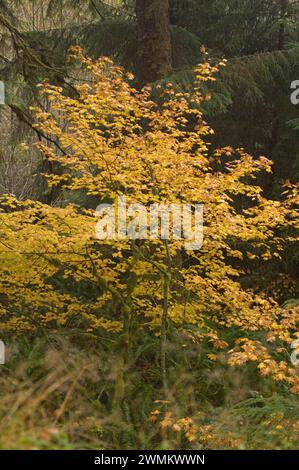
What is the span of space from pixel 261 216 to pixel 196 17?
5940 millimetres

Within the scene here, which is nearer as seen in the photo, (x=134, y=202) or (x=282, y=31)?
(x=134, y=202)

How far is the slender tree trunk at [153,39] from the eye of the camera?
884 centimetres

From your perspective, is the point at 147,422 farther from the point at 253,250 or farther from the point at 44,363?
the point at 253,250

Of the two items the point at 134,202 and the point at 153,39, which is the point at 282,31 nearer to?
the point at 153,39

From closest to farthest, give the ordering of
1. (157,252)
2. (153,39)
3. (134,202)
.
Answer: (134,202)
(157,252)
(153,39)

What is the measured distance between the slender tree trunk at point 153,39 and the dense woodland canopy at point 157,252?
0.02 metres

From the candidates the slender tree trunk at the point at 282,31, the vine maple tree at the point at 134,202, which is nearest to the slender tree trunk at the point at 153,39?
the vine maple tree at the point at 134,202

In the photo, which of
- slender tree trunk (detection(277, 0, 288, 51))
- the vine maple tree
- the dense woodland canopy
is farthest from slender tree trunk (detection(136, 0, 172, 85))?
slender tree trunk (detection(277, 0, 288, 51))

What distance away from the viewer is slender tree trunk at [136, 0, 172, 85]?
8.84 meters

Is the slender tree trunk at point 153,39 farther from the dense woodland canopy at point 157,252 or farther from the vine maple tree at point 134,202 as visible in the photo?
the vine maple tree at point 134,202

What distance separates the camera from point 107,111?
19.9 ft

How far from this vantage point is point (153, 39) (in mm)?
8922

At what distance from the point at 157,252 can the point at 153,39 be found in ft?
11.7

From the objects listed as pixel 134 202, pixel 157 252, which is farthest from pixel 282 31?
pixel 134 202
